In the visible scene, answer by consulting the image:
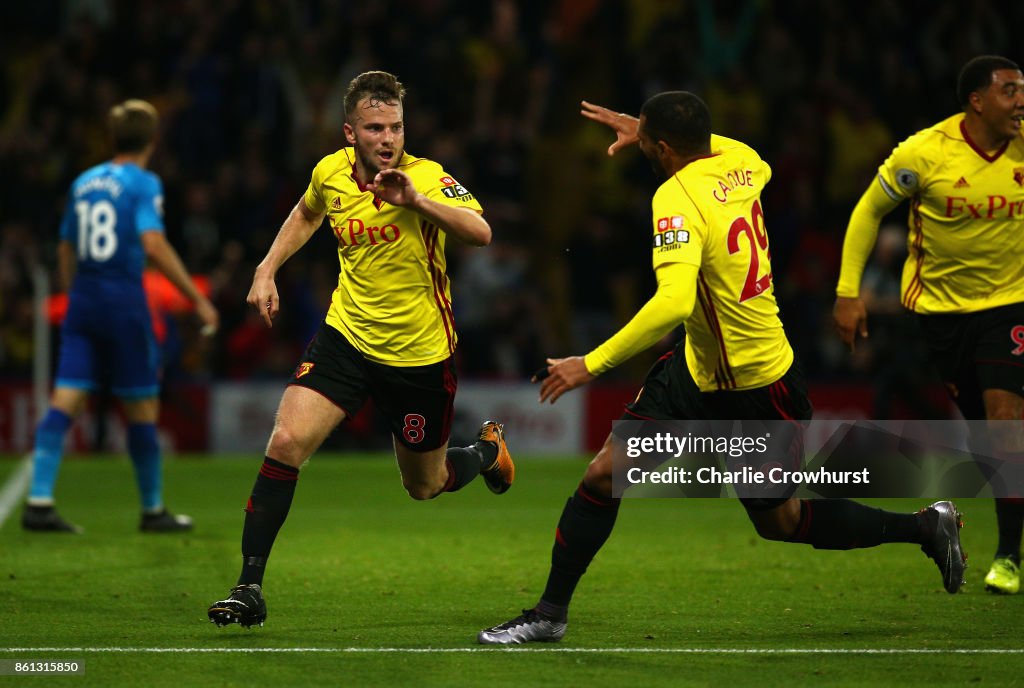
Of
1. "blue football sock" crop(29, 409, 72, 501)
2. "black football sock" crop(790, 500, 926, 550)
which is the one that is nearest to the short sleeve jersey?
"blue football sock" crop(29, 409, 72, 501)

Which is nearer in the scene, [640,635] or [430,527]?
[640,635]

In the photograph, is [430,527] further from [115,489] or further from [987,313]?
[987,313]

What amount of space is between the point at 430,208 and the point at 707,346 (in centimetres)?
117

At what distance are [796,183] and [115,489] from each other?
23.1 feet

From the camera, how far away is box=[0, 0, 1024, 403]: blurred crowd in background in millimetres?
15391

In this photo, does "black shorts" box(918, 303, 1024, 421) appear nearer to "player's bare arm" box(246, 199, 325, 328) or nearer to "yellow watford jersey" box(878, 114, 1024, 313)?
"yellow watford jersey" box(878, 114, 1024, 313)

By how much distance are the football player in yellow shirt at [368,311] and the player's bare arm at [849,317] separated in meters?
1.78

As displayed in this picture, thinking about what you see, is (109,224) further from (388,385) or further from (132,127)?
(388,385)

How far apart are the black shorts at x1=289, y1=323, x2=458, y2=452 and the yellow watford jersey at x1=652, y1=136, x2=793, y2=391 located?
1.13 metres

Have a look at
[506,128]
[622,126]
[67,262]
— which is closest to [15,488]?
[67,262]

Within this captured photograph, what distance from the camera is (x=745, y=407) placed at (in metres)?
6.14

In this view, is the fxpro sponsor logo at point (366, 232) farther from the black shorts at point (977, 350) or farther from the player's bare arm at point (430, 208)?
the black shorts at point (977, 350)

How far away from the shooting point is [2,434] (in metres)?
15.2

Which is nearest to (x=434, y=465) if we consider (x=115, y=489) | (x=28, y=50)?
(x=115, y=489)
